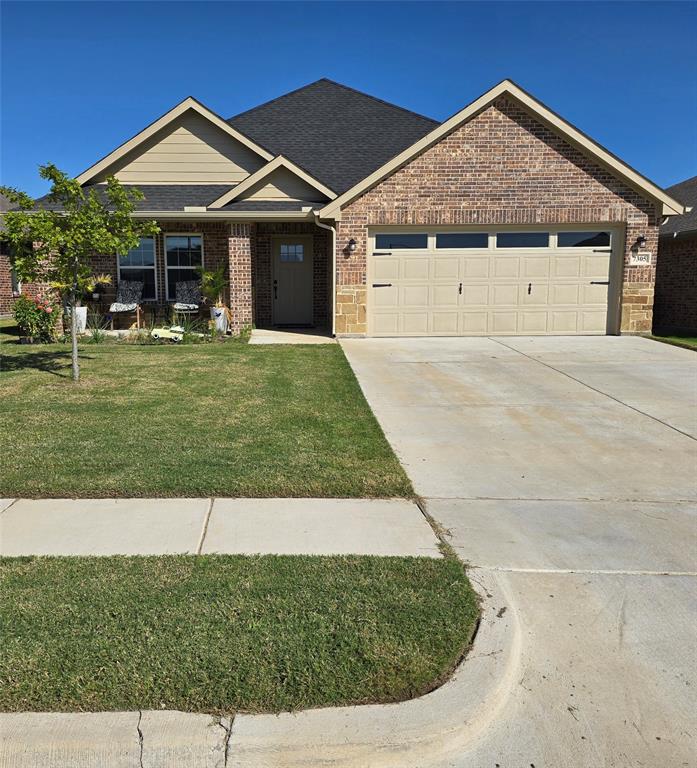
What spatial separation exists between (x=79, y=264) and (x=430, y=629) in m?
7.71

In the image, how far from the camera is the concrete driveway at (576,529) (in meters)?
2.51

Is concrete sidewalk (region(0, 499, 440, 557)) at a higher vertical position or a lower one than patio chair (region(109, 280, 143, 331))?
lower

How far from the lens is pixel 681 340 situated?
13.9m

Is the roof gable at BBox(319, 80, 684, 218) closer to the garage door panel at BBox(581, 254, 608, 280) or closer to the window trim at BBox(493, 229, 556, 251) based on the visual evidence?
the garage door panel at BBox(581, 254, 608, 280)

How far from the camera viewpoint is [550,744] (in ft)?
7.89

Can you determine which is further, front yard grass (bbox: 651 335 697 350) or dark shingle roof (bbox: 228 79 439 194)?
dark shingle roof (bbox: 228 79 439 194)

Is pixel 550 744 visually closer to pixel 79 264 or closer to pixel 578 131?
pixel 79 264

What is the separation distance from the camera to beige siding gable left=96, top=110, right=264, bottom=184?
639 inches

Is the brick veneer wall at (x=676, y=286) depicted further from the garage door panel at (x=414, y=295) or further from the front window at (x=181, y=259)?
the front window at (x=181, y=259)

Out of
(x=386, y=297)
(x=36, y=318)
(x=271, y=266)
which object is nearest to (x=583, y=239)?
(x=386, y=297)

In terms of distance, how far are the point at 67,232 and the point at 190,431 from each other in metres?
3.75

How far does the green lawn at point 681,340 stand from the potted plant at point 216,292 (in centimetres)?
999

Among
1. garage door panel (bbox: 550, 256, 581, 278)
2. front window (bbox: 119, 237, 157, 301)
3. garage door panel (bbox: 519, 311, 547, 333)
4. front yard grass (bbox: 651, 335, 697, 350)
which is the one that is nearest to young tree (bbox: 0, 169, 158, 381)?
front window (bbox: 119, 237, 157, 301)

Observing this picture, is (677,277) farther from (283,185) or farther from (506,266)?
(283,185)
